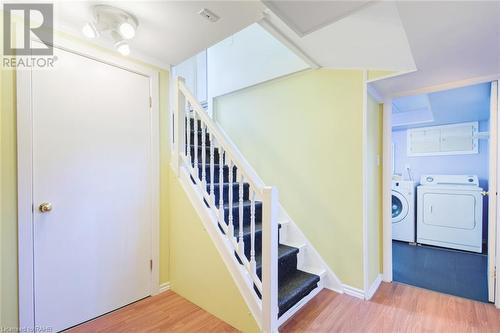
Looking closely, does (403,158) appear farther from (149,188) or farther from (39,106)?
(39,106)

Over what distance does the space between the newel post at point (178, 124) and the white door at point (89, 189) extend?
244 mm

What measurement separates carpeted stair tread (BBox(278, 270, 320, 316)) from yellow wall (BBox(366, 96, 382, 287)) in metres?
0.62

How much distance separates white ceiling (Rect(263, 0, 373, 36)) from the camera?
130cm

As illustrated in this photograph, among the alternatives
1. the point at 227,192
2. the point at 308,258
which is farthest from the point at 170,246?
the point at 308,258

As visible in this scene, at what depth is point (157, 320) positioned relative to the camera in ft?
5.90

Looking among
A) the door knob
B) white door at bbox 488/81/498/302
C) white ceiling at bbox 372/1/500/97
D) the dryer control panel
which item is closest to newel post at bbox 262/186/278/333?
white ceiling at bbox 372/1/500/97

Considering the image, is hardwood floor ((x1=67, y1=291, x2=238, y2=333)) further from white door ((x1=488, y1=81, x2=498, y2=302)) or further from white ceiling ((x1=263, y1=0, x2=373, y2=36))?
white door ((x1=488, y1=81, x2=498, y2=302))

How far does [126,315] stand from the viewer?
185cm

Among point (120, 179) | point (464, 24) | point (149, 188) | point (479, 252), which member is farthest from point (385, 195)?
point (120, 179)

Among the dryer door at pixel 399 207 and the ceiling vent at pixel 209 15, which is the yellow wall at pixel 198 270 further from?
the dryer door at pixel 399 207

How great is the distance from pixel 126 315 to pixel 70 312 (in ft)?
1.26

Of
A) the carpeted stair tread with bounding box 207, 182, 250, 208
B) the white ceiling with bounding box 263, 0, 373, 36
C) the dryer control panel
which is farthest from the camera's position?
the dryer control panel

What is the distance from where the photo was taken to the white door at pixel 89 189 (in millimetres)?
1572

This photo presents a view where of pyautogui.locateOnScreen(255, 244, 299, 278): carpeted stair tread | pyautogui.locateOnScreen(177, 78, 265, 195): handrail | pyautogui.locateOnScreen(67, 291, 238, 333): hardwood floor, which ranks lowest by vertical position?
pyautogui.locateOnScreen(67, 291, 238, 333): hardwood floor
